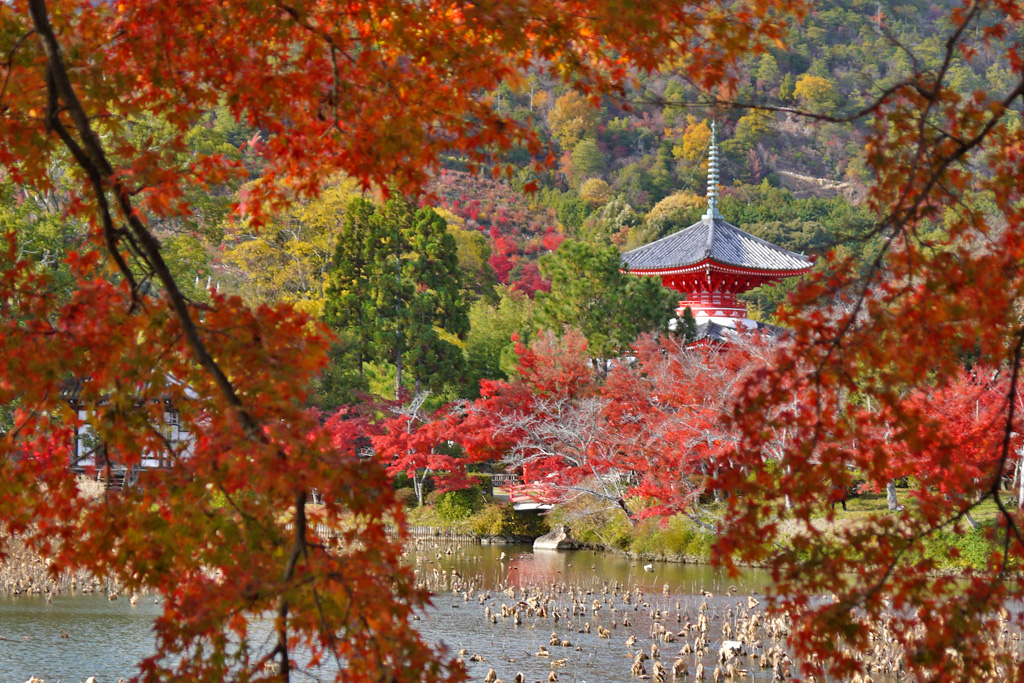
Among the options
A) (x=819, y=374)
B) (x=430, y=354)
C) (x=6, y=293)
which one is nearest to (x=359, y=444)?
(x=430, y=354)

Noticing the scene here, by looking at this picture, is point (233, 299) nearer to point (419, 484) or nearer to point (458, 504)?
point (458, 504)

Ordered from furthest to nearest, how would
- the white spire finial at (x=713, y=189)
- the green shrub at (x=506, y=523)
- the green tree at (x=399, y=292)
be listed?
the white spire finial at (x=713, y=189) → the green tree at (x=399, y=292) → the green shrub at (x=506, y=523)

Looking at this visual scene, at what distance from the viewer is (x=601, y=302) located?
17.9 m

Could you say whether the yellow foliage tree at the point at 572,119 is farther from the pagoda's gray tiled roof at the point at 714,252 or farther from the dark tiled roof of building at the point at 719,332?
the dark tiled roof of building at the point at 719,332

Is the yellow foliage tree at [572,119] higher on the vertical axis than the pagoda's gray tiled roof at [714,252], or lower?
higher

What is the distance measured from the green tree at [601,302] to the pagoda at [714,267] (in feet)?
10.7

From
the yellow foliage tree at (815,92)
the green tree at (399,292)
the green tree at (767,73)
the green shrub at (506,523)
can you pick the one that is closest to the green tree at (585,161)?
the yellow foliage tree at (815,92)

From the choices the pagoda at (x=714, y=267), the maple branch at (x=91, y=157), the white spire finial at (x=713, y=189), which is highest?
the white spire finial at (x=713, y=189)

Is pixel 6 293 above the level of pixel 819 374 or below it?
above

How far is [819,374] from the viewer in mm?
2910

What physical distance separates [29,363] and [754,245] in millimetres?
20842

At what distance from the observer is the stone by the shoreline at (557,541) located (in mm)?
16469

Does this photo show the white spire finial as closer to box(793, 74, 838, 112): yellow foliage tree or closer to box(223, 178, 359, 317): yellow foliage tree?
box(223, 178, 359, 317): yellow foliage tree

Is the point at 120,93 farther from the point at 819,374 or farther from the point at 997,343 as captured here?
the point at 997,343
